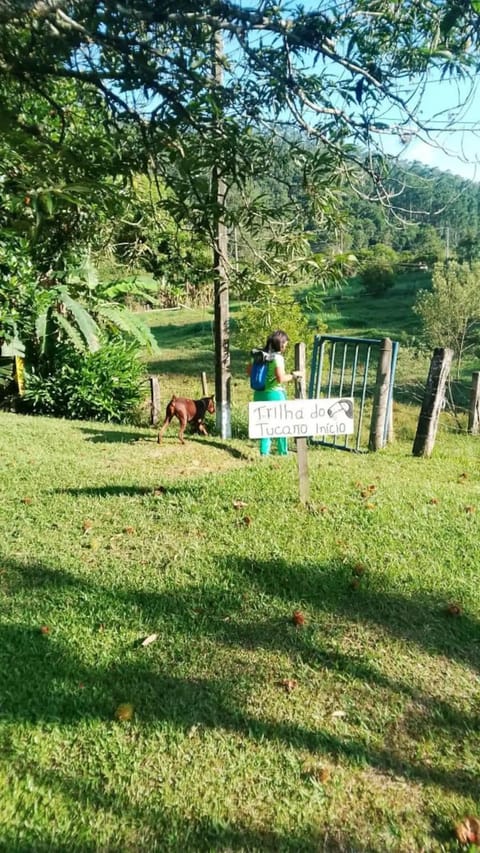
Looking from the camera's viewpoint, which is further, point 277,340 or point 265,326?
point 265,326

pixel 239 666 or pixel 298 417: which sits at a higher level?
pixel 298 417

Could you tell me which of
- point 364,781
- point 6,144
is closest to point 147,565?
point 364,781

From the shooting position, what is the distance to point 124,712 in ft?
9.14

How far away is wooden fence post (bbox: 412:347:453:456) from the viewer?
7332 millimetres

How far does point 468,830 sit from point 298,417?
2.85 meters

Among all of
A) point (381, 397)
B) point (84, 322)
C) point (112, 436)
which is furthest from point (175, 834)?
point (84, 322)

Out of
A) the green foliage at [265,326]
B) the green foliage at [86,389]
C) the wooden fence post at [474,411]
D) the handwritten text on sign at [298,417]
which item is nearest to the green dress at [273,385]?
the handwritten text on sign at [298,417]

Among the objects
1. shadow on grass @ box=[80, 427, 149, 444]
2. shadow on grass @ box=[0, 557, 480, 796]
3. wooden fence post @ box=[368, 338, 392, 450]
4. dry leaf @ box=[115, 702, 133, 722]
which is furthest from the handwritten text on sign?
shadow on grass @ box=[80, 427, 149, 444]

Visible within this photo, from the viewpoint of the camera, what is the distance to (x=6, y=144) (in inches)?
102

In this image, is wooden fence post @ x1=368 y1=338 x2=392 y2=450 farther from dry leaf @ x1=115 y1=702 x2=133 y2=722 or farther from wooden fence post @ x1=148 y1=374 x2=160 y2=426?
wooden fence post @ x1=148 y1=374 x2=160 y2=426

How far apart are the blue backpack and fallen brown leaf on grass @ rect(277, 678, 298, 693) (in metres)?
4.50

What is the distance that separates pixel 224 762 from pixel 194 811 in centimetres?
28

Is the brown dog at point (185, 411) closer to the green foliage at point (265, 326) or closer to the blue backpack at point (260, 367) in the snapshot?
the blue backpack at point (260, 367)

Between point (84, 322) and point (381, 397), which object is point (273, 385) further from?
point (84, 322)
